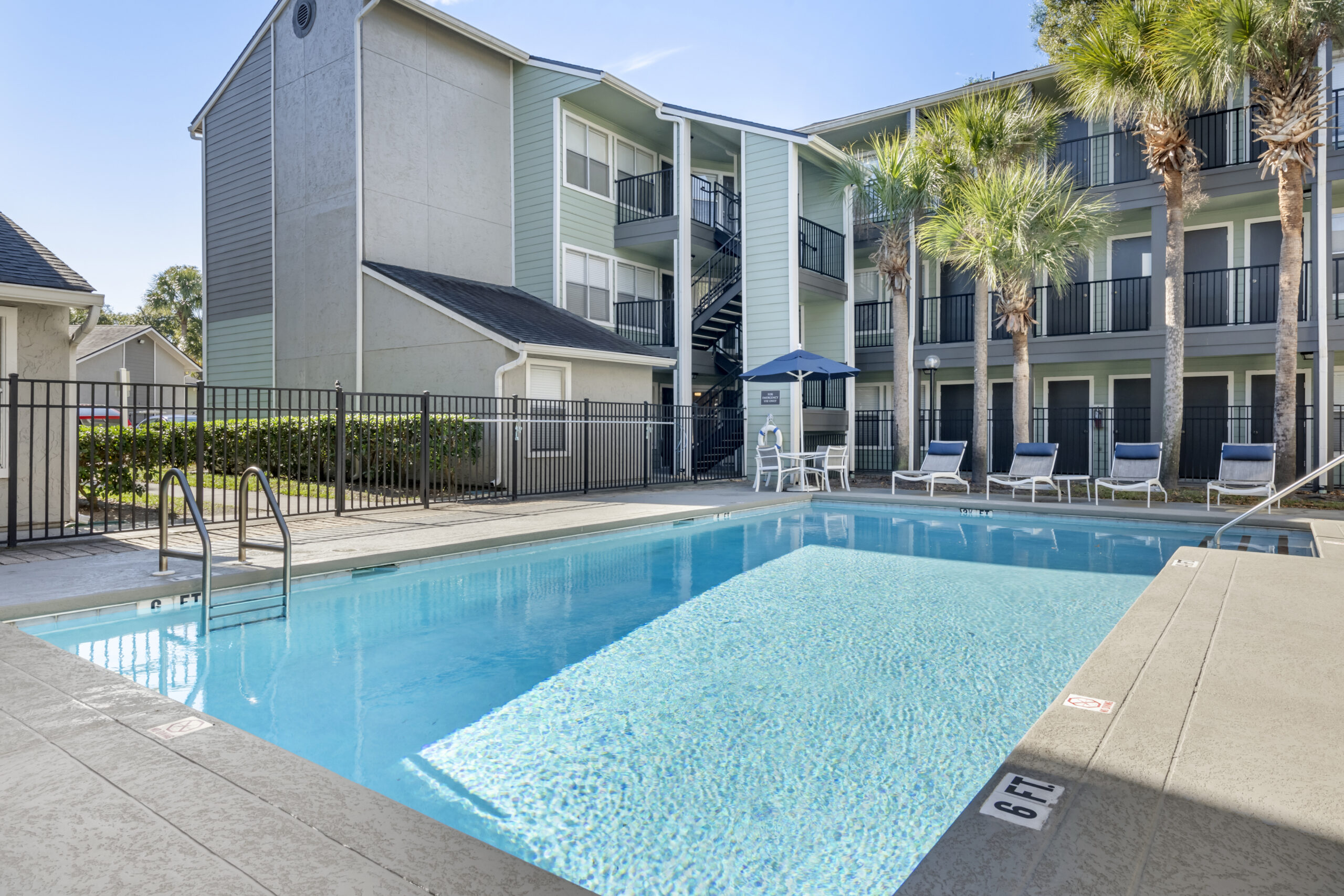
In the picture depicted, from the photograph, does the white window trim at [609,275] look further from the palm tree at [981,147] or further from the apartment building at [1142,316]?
the palm tree at [981,147]

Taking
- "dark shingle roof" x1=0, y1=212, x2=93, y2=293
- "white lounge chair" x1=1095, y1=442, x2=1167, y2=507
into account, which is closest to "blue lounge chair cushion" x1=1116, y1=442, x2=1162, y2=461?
"white lounge chair" x1=1095, y1=442, x2=1167, y2=507

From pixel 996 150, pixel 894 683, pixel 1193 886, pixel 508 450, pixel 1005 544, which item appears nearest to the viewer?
pixel 1193 886

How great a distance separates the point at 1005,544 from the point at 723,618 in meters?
4.99

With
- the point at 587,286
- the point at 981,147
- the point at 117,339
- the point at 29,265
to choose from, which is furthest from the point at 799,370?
the point at 117,339

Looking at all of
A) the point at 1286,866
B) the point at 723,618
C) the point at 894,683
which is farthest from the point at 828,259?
the point at 1286,866

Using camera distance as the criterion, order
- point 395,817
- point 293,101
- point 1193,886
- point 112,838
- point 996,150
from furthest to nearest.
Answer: point 293,101, point 996,150, point 395,817, point 112,838, point 1193,886

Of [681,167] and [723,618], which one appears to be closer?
[723,618]

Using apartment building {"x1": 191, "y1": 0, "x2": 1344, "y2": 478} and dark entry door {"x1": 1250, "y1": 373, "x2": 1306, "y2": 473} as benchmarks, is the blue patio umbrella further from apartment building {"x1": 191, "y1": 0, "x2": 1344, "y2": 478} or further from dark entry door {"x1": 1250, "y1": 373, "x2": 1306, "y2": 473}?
dark entry door {"x1": 1250, "y1": 373, "x2": 1306, "y2": 473}

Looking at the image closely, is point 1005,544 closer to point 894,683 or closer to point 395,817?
point 894,683

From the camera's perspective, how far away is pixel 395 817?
227 centimetres

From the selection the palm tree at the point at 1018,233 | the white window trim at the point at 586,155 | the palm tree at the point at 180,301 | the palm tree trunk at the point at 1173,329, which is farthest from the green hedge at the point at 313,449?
the palm tree at the point at 180,301

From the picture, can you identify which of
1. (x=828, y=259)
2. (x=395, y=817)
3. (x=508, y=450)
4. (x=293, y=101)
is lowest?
(x=395, y=817)

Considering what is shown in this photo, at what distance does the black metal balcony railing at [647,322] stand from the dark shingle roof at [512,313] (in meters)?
1.29

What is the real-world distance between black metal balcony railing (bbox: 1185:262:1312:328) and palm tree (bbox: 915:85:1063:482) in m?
4.13
